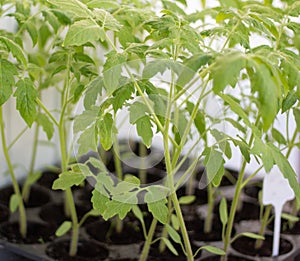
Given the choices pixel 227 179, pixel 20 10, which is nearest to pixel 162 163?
pixel 20 10

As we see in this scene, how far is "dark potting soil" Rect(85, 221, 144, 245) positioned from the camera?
4.07 ft

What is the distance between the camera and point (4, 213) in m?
1.36

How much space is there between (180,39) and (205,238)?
54 centimetres

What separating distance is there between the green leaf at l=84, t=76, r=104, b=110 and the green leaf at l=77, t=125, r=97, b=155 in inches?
1.2

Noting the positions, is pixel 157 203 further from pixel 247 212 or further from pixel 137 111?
pixel 247 212

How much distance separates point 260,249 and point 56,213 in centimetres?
45

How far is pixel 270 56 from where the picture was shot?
781mm

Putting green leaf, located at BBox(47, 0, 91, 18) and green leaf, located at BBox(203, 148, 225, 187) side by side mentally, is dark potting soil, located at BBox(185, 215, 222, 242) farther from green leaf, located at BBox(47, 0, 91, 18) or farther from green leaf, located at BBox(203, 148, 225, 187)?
green leaf, located at BBox(47, 0, 91, 18)

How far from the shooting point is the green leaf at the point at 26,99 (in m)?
0.93

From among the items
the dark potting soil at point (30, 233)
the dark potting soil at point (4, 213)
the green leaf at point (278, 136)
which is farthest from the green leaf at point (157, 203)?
the dark potting soil at point (4, 213)

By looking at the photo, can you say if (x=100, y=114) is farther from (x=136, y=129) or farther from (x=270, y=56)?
(x=270, y=56)

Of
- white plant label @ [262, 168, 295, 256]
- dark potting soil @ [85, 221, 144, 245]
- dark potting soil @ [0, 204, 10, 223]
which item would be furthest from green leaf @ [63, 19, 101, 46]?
dark potting soil @ [0, 204, 10, 223]

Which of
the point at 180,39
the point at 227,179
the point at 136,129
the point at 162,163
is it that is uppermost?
the point at 180,39

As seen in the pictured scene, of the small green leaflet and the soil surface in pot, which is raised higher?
the small green leaflet
